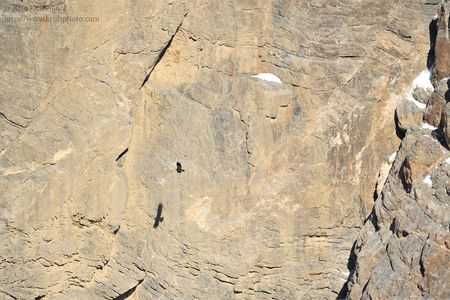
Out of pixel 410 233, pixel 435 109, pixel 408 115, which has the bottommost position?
pixel 410 233

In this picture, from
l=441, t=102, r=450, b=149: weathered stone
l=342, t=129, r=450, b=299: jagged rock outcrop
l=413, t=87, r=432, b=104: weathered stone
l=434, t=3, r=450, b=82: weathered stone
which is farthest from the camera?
l=413, t=87, r=432, b=104: weathered stone

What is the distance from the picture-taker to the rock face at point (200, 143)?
14.4m

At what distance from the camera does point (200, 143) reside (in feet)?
49.1

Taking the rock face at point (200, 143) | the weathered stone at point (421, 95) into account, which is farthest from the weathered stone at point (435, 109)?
the rock face at point (200, 143)

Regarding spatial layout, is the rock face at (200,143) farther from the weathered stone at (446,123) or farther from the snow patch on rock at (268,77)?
the weathered stone at (446,123)

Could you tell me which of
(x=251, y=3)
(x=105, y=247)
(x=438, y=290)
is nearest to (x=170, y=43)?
(x=251, y=3)

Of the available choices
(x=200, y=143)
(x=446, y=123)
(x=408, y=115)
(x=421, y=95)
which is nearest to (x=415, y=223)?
(x=446, y=123)

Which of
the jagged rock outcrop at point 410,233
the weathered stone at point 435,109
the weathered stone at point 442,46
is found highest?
the weathered stone at point 442,46

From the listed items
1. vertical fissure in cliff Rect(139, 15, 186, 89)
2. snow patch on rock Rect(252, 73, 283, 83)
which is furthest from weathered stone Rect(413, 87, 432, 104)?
vertical fissure in cliff Rect(139, 15, 186, 89)

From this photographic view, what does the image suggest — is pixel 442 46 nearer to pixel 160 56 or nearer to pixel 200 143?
pixel 200 143

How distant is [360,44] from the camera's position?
1462 centimetres

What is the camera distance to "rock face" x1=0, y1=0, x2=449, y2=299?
14.4m

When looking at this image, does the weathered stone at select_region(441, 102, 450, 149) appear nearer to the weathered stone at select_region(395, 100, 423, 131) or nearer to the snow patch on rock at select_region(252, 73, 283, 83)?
the weathered stone at select_region(395, 100, 423, 131)

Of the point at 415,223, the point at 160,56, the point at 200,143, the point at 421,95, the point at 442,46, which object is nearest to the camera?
the point at 415,223
